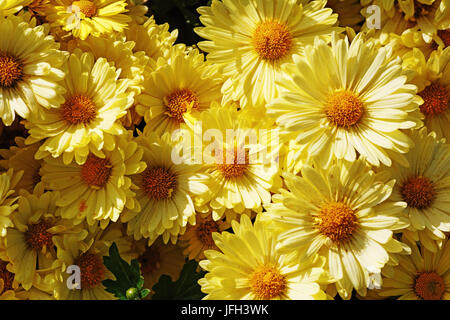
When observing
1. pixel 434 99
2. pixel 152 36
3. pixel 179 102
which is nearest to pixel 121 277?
pixel 179 102

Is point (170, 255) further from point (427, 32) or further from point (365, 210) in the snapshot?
point (427, 32)

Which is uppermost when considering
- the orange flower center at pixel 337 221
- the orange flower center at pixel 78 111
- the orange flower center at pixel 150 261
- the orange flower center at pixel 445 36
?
the orange flower center at pixel 445 36

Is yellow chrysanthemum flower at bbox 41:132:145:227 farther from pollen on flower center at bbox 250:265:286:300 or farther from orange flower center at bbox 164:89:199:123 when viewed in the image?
pollen on flower center at bbox 250:265:286:300

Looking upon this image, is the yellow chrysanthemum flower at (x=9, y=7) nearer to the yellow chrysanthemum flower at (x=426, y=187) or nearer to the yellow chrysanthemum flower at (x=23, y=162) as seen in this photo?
the yellow chrysanthemum flower at (x=23, y=162)

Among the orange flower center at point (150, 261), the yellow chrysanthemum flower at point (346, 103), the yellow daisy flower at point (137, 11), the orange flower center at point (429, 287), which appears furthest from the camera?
the orange flower center at point (150, 261)

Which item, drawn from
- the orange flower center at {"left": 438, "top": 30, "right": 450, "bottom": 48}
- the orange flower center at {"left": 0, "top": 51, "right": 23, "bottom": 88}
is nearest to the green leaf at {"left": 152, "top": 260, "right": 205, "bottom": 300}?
the orange flower center at {"left": 0, "top": 51, "right": 23, "bottom": 88}

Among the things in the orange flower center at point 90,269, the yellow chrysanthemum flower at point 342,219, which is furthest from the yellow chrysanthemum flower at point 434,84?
the orange flower center at point 90,269

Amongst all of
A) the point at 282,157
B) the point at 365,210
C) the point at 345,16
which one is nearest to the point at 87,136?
the point at 282,157
